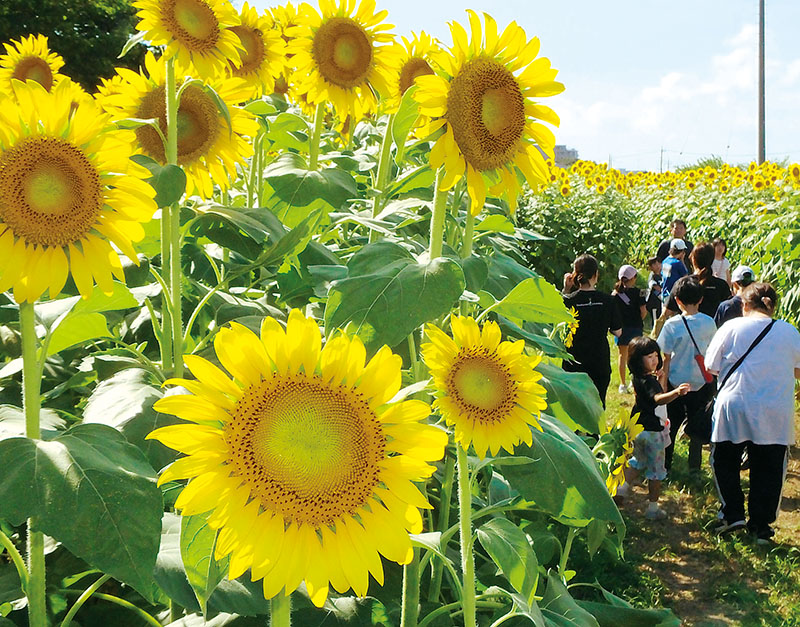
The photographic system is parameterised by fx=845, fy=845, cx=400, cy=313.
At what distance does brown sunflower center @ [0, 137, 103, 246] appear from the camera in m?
1.17

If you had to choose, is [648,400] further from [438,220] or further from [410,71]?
[438,220]

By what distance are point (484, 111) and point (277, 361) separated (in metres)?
0.68

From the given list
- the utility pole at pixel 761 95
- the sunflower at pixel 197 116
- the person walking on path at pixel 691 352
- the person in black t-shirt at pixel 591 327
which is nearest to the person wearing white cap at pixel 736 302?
the person walking on path at pixel 691 352

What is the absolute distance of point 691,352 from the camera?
6191 millimetres

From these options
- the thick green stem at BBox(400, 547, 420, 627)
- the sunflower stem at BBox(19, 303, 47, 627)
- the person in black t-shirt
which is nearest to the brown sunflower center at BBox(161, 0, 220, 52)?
the sunflower stem at BBox(19, 303, 47, 627)

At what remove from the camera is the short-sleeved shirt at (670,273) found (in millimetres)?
8609

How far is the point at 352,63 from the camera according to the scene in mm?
2281

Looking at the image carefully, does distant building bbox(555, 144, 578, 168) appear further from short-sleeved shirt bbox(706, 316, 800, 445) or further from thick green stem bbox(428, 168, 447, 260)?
thick green stem bbox(428, 168, 447, 260)

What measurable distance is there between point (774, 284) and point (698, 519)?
4036mm

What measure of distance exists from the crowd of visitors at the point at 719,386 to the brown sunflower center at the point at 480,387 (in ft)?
13.2

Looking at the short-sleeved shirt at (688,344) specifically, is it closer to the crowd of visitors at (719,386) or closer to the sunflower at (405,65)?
the crowd of visitors at (719,386)

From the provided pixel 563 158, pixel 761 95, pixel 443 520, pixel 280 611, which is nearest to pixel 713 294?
pixel 443 520

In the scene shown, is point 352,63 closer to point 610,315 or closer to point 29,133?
point 29,133

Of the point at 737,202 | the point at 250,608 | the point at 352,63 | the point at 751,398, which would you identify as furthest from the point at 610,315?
the point at 737,202
